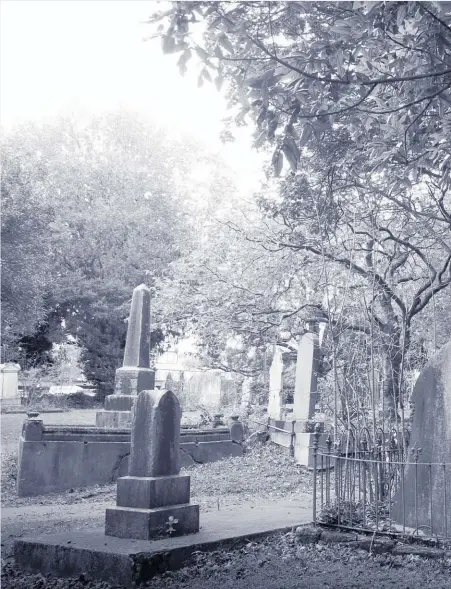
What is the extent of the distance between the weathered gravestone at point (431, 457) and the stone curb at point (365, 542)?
26 cm

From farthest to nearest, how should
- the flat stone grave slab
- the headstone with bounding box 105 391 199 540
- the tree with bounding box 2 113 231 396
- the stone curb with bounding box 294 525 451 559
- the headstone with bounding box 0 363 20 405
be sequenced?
the tree with bounding box 2 113 231 396, the headstone with bounding box 0 363 20 405, the headstone with bounding box 105 391 199 540, the stone curb with bounding box 294 525 451 559, the flat stone grave slab

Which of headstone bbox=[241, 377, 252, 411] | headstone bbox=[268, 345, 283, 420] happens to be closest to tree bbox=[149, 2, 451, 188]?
headstone bbox=[268, 345, 283, 420]

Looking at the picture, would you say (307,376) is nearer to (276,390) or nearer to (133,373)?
(276,390)

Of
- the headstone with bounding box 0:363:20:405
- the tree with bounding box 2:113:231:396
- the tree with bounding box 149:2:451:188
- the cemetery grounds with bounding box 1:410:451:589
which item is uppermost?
the tree with bounding box 2:113:231:396

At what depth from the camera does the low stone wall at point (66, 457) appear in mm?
12500

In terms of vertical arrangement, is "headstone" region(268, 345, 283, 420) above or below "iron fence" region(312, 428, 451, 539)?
above

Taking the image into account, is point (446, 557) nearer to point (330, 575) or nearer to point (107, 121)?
point (330, 575)

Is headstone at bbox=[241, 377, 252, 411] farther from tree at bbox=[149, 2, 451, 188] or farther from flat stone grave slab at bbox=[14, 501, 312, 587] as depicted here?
tree at bbox=[149, 2, 451, 188]

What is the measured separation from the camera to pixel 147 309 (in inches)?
645

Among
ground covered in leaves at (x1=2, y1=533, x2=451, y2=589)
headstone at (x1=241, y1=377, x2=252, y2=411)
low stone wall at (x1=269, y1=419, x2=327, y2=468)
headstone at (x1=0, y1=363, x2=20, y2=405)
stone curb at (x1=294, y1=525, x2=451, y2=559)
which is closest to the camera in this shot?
ground covered in leaves at (x1=2, y1=533, x2=451, y2=589)

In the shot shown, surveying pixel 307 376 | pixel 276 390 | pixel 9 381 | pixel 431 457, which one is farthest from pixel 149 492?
pixel 9 381

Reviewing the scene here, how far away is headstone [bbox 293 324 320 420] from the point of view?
51.3 feet

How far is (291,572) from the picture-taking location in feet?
19.2

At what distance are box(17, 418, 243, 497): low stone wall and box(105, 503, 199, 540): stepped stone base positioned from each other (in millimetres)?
6156
